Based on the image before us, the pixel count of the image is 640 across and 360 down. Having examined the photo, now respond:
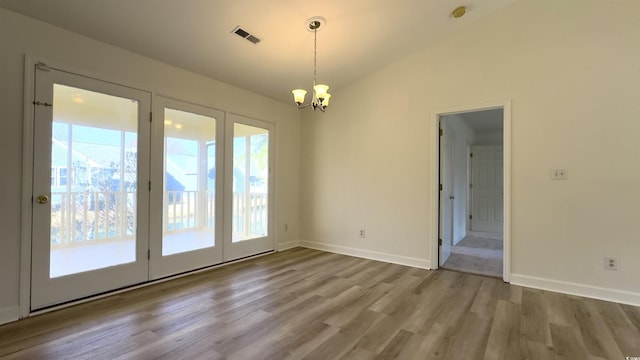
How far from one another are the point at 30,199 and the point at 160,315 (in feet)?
4.86

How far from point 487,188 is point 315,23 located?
586 cm

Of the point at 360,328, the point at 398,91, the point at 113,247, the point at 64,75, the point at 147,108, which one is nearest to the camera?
the point at 360,328

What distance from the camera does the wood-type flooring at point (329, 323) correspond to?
203 cm

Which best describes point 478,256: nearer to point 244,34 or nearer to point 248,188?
point 248,188

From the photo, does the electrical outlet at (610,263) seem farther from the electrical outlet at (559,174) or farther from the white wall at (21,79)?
the white wall at (21,79)

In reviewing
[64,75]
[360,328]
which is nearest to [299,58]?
[64,75]

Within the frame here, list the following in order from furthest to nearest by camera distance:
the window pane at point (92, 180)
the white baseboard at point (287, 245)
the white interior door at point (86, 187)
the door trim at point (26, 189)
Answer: the white baseboard at point (287, 245), the window pane at point (92, 180), the white interior door at point (86, 187), the door trim at point (26, 189)

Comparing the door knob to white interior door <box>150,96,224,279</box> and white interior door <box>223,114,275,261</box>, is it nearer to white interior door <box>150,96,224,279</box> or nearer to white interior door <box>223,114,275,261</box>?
white interior door <box>150,96,224,279</box>

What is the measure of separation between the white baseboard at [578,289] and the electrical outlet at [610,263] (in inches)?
8.7

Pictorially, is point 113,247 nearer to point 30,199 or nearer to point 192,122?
point 30,199

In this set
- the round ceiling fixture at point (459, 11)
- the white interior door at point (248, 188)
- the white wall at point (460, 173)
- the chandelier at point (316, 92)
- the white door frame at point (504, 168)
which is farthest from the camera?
the white wall at point (460, 173)

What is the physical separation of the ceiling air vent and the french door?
3.76ft

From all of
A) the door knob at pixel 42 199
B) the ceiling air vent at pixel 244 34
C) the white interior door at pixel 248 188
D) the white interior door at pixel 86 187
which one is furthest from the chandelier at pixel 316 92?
the door knob at pixel 42 199

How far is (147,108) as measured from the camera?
3.30 meters
